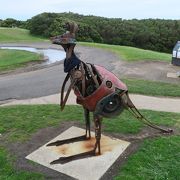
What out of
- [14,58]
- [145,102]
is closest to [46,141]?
→ [145,102]

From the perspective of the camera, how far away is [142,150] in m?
8.79

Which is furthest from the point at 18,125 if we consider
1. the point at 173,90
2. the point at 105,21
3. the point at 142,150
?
the point at 105,21

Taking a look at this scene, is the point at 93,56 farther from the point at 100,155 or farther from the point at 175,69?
the point at 100,155

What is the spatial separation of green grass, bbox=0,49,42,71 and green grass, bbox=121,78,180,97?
27.0 ft

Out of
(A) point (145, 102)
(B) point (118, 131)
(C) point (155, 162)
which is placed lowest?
(C) point (155, 162)

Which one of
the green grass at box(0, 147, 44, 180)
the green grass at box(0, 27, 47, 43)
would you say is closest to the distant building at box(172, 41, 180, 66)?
the green grass at box(0, 147, 44, 180)

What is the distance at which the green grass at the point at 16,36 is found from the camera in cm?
3806

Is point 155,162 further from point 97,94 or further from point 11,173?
point 11,173

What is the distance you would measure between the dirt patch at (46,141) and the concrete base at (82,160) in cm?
13

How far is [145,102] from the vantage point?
46.4ft

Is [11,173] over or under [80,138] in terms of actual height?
under

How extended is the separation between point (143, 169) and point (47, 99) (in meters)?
7.60

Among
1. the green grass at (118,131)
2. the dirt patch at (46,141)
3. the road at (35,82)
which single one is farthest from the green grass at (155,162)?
the road at (35,82)

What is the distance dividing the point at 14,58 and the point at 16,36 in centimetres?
1560
